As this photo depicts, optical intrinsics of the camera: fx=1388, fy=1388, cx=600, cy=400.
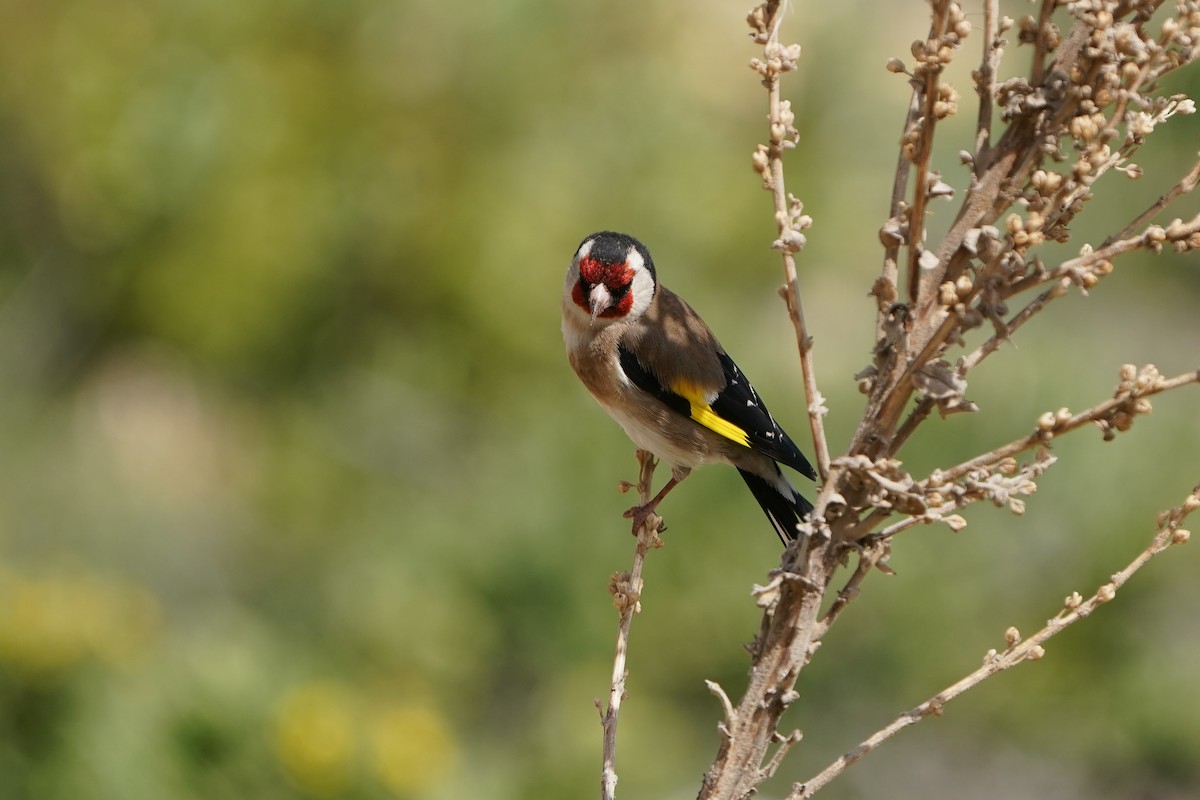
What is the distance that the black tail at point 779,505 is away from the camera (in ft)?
7.95

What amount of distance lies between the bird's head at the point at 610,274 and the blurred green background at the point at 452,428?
54.0 inches

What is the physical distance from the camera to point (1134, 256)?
7445 mm

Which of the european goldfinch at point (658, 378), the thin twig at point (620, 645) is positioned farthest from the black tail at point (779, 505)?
the thin twig at point (620, 645)

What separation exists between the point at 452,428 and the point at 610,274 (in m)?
3.29

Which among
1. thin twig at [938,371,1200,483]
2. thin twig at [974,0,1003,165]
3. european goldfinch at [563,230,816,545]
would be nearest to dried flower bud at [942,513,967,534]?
thin twig at [938,371,1200,483]

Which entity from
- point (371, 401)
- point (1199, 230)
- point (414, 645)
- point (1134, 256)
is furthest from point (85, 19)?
point (1199, 230)

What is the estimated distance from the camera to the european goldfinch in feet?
8.41

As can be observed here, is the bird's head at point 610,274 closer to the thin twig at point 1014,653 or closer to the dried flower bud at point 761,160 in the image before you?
the dried flower bud at point 761,160

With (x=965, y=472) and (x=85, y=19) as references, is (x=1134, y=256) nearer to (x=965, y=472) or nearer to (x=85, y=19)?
(x=85, y=19)

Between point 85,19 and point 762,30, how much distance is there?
18.0 ft

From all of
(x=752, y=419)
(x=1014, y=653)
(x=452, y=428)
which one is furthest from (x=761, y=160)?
(x=452, y=428)

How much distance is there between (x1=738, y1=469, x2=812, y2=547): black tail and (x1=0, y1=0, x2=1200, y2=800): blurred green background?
1.34m

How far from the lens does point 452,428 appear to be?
5.79m

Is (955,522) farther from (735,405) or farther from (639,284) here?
(639,284)
